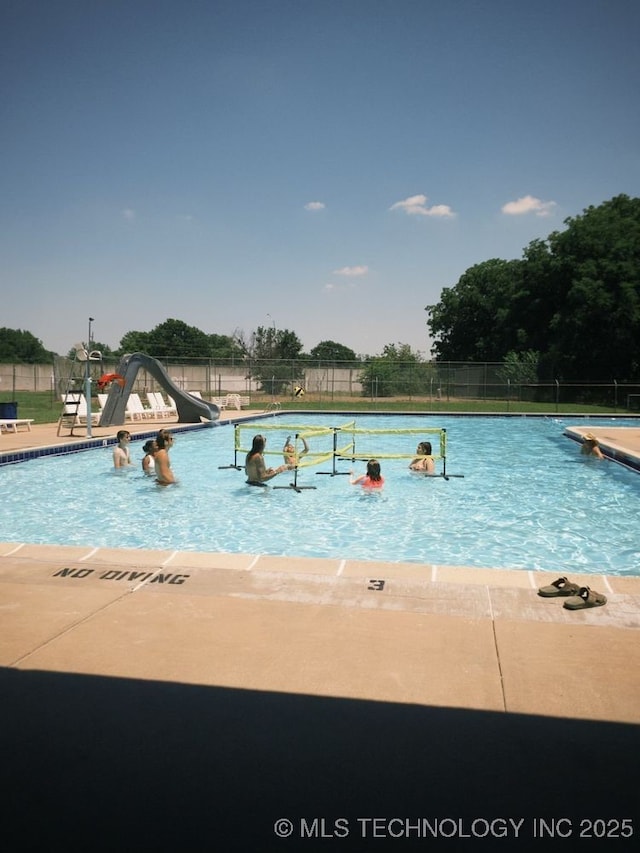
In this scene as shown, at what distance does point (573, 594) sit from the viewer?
163 inches

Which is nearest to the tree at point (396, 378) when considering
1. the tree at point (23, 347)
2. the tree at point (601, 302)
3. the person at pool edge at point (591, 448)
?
the tree at point (601, 302)

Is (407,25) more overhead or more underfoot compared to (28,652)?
more overhead

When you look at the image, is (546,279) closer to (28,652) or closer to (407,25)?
(407,25)

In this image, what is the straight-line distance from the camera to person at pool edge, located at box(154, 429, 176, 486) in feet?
34.3

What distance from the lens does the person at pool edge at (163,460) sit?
10461 mm

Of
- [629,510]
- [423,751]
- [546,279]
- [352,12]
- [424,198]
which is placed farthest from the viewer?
[546,279]

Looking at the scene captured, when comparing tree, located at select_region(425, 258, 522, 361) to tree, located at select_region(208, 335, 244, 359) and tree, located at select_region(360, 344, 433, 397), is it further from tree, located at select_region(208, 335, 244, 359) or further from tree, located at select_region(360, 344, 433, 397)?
tree, located at select_region(208, 335, 244, 359)

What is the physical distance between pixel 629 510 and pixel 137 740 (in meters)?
9.29

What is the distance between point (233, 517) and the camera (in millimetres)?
8953

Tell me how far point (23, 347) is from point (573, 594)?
347ft

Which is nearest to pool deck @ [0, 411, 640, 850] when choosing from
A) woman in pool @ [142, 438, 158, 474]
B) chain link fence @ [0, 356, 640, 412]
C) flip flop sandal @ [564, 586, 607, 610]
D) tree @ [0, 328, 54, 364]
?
flip flop sandal @ [564, 586, 607, 610]

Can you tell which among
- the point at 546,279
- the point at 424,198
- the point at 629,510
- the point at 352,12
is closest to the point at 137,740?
the point at 629,510

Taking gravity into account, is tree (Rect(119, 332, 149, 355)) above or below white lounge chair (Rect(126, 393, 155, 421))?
above

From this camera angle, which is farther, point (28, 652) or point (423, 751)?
point (28, 652)
